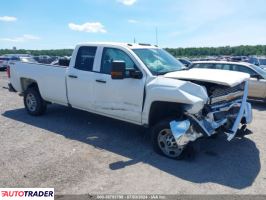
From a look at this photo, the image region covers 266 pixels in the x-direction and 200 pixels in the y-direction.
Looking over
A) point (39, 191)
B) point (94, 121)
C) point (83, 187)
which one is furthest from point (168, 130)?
point (94, 121)

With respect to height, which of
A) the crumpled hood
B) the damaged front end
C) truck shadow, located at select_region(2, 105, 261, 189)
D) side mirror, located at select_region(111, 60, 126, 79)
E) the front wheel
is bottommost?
truck shadow, located at select_region(2, 105, 261, 189)

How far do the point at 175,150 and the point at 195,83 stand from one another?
4.01 ft

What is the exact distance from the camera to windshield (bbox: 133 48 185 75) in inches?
235

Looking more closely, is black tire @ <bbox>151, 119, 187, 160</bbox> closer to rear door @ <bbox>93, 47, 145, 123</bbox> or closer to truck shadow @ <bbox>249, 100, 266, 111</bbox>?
rear door @ <bbox>93, 47, 145, 123</bbox>

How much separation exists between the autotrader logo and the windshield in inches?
112

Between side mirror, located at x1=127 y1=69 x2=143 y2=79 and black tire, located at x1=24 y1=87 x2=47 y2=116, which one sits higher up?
side mirror, located at x1=127 y1=69 x2=143 y2=79

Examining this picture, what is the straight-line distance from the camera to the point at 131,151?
5812 mm

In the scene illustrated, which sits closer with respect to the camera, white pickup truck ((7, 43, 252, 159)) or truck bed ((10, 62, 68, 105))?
white pickup truck ((7, 43, 252, 159))

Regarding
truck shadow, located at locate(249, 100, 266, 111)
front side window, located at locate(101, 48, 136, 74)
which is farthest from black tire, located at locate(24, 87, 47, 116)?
truck shadow, located at locate(249, 100, 266, 111)

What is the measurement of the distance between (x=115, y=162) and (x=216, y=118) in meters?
1.94

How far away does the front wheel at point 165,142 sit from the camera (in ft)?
17.6

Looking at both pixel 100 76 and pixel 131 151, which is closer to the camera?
pixel 131 151

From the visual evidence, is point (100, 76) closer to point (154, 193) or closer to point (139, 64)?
point (139, 64)

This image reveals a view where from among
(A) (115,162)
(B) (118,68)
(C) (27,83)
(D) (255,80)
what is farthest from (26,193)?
(D) (255,80)
